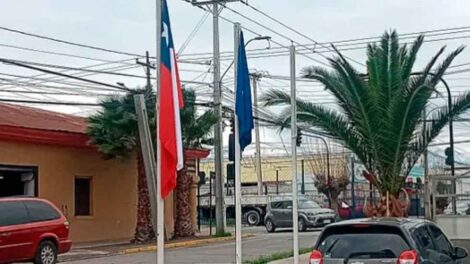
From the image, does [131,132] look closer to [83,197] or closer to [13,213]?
[83,197]

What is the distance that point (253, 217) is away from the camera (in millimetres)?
49938

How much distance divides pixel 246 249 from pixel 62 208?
7.54 metres

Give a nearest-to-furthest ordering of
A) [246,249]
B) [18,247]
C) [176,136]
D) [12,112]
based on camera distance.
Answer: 1. [176,136]
2. [18,247]
3. [246,249]
4. [12,112]

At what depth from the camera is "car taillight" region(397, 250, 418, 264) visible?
1067cm

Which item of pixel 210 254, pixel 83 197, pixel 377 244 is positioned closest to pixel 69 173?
pixel 83 197

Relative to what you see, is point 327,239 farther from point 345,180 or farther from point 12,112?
point 345,180

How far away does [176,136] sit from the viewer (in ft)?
39.3

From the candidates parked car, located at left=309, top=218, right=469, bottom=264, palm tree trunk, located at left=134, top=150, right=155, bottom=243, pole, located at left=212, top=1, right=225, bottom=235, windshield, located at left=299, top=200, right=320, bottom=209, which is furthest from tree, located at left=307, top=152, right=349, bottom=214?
parked car, located at left=309, top=218, right=469, bottom=264

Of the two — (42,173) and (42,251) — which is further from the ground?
(42,173)

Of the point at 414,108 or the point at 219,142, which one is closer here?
the point at 414,108

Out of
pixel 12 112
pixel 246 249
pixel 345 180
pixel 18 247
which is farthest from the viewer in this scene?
pixel 345 180

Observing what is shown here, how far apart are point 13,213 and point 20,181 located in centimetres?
955

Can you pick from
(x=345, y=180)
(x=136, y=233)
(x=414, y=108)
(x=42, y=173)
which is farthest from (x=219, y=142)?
(x=345, y=180)

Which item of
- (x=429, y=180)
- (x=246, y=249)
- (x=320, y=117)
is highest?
(x=320, y=117)
